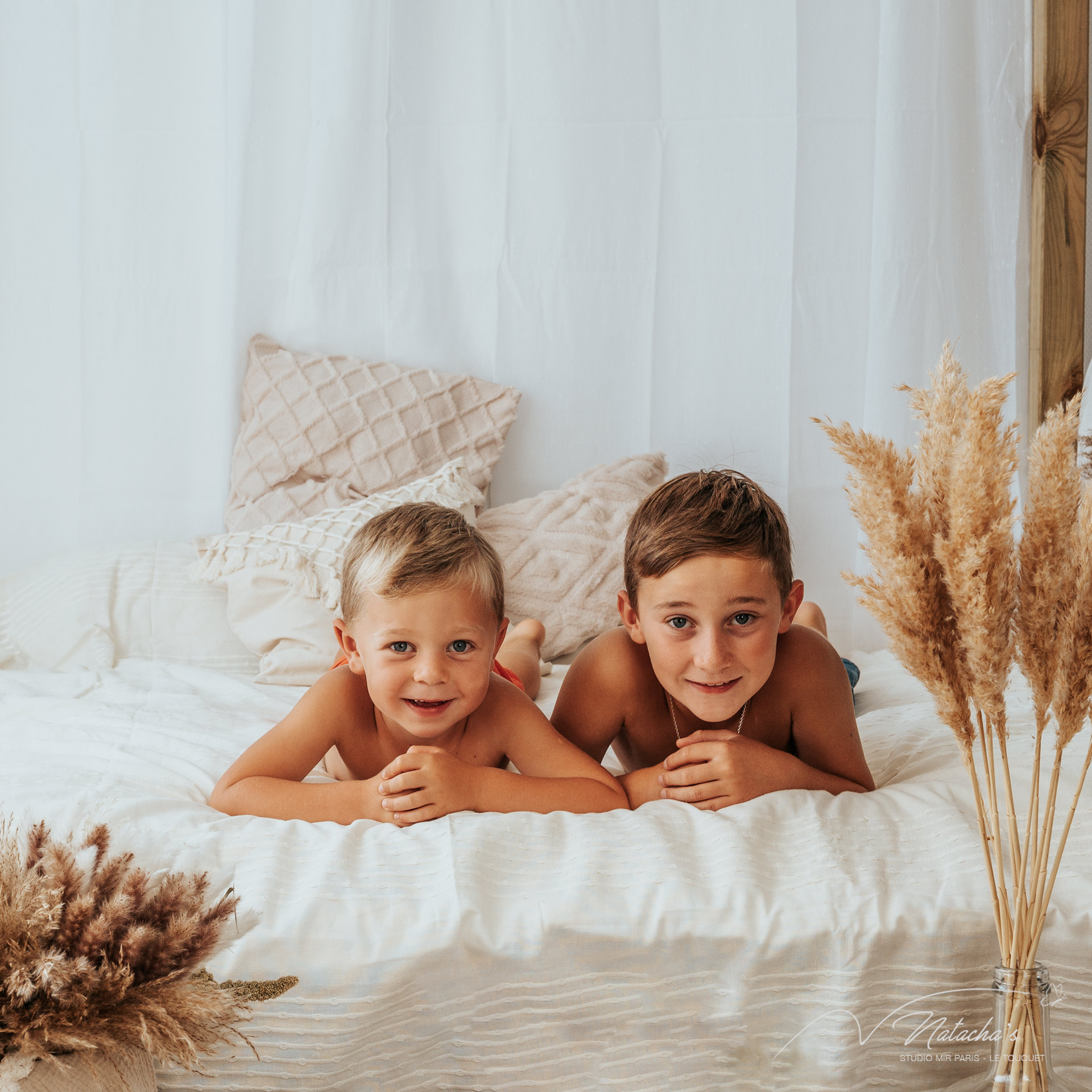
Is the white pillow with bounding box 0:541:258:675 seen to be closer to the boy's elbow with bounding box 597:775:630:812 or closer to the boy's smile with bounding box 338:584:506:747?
the boy's smile with bounding box 338:584:506:747

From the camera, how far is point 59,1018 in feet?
1.86

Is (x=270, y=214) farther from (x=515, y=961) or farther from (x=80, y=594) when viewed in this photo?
(x=515, y=961)

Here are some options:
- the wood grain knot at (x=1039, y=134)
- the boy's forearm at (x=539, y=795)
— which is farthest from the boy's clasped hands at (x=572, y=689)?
the wood grain knot at (x=1039, y=134)

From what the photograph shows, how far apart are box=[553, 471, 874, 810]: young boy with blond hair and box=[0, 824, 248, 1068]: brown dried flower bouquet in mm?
498

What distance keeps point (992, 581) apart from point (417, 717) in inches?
24.0

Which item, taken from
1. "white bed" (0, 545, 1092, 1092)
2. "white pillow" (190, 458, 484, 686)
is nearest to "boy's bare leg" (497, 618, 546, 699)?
"white pillow" (190, 458, 484, 686)

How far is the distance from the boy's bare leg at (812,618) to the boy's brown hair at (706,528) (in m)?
0.67

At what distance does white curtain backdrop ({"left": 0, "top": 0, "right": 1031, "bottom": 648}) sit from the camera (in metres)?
2.01

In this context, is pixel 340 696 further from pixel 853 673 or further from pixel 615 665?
pixel 853 673

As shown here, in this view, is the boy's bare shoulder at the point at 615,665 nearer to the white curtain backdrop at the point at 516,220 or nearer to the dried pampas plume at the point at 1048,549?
the dried pampas plume at the point at 1048,549

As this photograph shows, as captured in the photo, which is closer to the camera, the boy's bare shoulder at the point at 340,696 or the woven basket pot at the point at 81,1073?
the woven basket pot at the point at 81,1073

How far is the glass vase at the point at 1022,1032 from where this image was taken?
26.5 inches

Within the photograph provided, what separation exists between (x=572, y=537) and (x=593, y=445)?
36 cm

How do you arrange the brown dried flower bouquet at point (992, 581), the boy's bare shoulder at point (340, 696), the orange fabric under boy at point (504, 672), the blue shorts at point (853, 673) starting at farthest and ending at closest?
the blue shorts at point (853, 673) < the orange fabric under boy at point (504, 672) < the boy's bare shoulder at point (340, 696) < the brown dried flower bouquet at point (992, 581)
